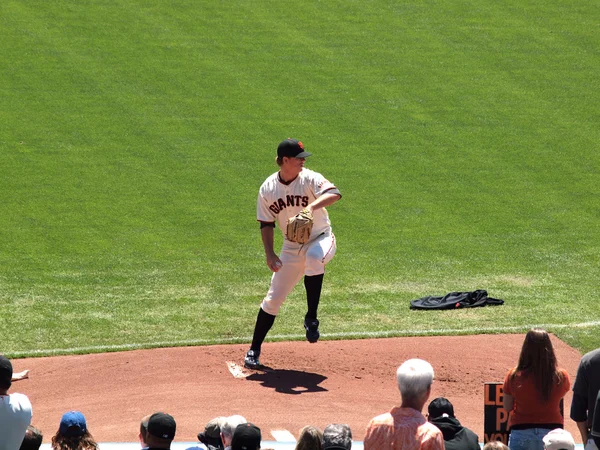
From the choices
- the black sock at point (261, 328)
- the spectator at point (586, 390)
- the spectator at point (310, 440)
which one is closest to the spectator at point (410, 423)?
the spectator at point (310, 440)

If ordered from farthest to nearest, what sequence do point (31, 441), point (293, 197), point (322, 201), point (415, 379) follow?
point (293, 197) < point (322, 201) < point (31, 441) < point (415, 379)

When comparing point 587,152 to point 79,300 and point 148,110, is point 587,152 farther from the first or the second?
point 79,300

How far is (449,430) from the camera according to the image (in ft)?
17.4

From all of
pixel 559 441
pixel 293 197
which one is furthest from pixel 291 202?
pixel 559 441

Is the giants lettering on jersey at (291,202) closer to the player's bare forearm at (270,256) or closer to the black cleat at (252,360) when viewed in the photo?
the player's bare forearm at (270,256)

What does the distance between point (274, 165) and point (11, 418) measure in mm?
12415

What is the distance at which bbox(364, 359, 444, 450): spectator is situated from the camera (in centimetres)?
441

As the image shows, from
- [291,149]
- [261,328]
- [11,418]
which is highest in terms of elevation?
[291,149]

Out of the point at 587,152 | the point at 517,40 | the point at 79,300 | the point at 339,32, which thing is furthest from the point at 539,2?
the point at 79,300

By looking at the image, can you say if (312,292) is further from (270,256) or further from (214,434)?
(214,434)

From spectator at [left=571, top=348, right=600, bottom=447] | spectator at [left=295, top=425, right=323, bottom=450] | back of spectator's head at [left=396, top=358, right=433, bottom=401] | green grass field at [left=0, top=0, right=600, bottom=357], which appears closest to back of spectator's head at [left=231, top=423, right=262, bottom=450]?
spectator at [left=295, top=425, right=323, bottom=450]

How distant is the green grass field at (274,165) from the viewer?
11.6m

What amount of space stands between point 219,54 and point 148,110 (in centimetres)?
274

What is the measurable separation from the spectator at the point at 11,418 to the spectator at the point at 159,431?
751 millimetres
